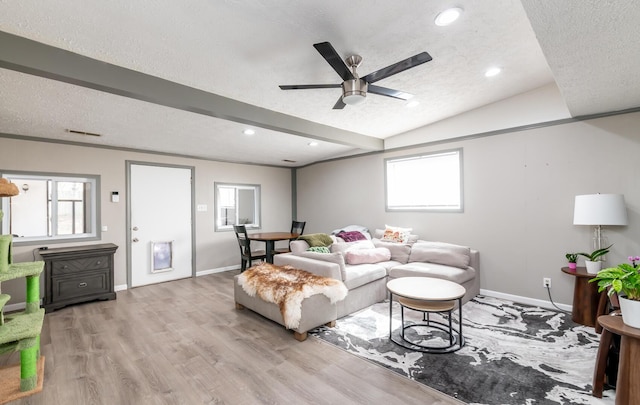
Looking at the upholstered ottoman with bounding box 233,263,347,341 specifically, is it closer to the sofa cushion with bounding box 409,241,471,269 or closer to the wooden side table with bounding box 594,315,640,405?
the sofa cushion with bounding box 409,241,471,269

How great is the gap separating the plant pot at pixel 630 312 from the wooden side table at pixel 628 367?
0.10 ft

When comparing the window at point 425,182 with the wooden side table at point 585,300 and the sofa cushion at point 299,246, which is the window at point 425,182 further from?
the sofa cushion at point 299,246

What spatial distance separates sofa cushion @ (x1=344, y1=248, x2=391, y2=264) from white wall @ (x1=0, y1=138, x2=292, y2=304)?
10.3 ft

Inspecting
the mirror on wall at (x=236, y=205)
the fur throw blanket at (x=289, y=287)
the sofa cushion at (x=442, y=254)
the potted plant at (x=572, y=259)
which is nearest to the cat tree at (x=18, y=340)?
the fur throw blanket at (x=289, y=287)

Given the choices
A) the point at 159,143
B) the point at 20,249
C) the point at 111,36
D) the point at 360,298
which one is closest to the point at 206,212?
the point at 159,143

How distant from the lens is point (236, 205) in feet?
21.1

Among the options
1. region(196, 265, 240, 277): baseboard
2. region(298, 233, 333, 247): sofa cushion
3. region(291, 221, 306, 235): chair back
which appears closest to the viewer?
region(298, 233, 333, 247): sofa cushion

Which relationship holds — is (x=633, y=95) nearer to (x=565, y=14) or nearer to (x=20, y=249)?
(x=565, y=14)

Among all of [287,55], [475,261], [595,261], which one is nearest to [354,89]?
[287,55]

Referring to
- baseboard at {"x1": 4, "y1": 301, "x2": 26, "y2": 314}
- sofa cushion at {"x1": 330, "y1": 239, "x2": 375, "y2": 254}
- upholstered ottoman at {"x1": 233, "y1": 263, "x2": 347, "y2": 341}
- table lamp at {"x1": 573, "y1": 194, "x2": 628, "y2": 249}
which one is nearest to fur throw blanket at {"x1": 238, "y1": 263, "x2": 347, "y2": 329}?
upholstered ottoman at {"x1": 233, "y1": 263, "x2": 347, "y2": 341}

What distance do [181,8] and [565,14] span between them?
2.35 metres

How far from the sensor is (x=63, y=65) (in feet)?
7.13

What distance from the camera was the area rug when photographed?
6.72ft

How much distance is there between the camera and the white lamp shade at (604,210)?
300 cm
